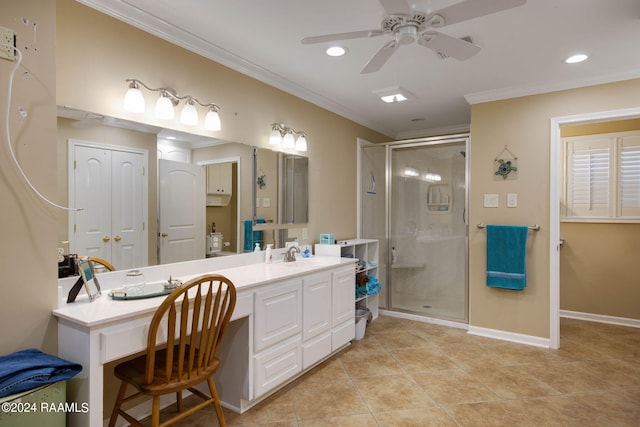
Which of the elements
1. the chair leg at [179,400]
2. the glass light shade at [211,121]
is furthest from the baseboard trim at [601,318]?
the glass light shade at [211,121]

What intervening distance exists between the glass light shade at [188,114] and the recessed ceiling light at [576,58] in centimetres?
287

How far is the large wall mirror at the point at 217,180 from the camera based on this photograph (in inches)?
Answer: 75.7

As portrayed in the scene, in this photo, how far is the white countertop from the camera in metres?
1.51

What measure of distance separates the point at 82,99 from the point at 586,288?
514 centimetres

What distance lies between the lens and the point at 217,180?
269cm

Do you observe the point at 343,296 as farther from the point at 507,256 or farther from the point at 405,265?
the point at 507,256

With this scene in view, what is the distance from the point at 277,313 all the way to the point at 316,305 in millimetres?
476

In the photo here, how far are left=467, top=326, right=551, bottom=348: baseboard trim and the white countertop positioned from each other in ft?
5.20

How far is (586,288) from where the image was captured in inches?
163

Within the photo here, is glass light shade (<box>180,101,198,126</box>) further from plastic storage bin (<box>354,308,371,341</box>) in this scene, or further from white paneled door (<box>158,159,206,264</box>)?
plastic storage bin (<box>354,308,371,341</box>)

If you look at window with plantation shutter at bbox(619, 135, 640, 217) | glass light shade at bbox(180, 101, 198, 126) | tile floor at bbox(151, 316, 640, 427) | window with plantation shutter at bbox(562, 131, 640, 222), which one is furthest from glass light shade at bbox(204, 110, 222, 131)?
window with plantation shutter at bbox(619, 135, 640, 217)

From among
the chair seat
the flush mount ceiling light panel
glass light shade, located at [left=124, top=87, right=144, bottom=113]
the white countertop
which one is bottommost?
the chair seat

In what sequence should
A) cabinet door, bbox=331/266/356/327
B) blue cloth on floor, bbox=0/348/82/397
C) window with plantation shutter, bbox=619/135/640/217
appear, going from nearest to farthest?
blue cloth on floor, bbox=0/348/82/397, cabinet door, bbox=331/266/356/327, window with plantation shutter, bbox=619/135/640/217

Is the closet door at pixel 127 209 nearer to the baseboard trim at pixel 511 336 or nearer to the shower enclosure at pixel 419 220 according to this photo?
the shower enclosure at pixel 419 220
